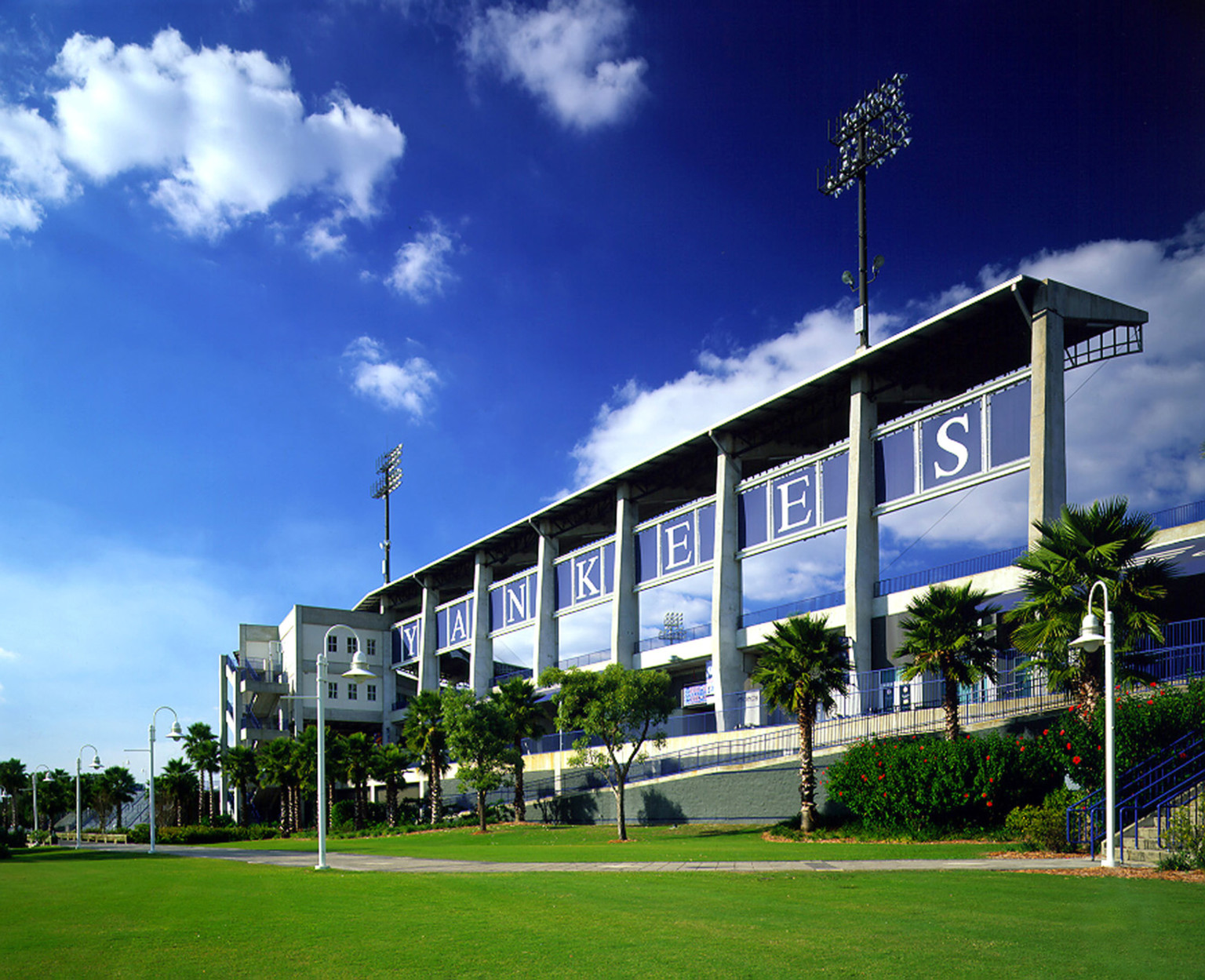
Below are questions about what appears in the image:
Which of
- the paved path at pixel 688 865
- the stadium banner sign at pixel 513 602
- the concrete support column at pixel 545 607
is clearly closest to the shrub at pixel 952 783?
the paved path at pixel 688 865

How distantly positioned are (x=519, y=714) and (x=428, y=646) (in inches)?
1205

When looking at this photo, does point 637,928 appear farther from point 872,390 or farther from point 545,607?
point 545,607

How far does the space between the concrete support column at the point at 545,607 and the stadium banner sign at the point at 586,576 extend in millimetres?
483

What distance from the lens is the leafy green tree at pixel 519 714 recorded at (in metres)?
51.9

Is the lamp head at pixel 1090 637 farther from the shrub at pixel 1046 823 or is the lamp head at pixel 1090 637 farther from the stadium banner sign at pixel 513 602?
the stadium banner sign at pixel 513 602

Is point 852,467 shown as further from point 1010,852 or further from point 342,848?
point 342,848

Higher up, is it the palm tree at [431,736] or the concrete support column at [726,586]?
the concrete support column at [726,586]

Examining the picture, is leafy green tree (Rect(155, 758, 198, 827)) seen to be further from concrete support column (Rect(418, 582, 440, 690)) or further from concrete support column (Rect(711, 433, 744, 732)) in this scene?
concrete support column (Rect(711, 433, 744, 732))

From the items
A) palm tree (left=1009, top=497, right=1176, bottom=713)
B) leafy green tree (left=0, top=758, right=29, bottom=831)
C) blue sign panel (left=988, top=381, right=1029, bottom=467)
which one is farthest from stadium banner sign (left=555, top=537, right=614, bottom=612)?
leafy green tree (left=0, top=758, right=29, bottom=831)

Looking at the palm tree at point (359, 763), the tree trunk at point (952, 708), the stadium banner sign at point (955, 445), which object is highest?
the stadium banner sign at point (955, 445)

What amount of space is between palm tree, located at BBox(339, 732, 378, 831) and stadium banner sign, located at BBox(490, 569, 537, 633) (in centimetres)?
1267

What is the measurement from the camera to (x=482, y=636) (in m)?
73.1

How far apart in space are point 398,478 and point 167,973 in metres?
96.8

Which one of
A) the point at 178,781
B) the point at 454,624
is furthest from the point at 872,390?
the point at 178,781
